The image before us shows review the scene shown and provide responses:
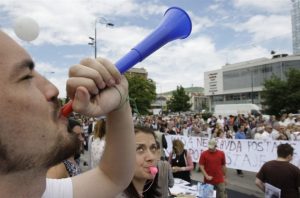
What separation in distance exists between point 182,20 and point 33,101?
1.76ft

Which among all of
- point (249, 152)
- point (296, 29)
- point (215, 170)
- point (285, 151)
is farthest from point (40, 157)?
point (296, 29)

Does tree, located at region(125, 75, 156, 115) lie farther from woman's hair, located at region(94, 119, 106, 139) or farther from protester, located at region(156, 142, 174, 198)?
woman's hair, located at region(94, 119, 106, 139)

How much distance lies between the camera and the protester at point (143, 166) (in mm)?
3033

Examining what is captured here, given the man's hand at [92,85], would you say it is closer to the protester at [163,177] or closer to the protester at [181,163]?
the protester at [163,177]

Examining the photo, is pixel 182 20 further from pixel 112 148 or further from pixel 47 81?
pixel 112 148

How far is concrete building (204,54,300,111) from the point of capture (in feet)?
272

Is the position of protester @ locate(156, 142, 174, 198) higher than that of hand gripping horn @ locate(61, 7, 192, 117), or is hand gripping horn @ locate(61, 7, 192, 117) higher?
hand gripping horn @ locate(61, 7, 192, 117)

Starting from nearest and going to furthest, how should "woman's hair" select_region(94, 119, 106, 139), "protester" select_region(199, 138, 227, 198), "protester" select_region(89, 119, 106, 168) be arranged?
"protester" select_region(89, 119, 106, 168) → "woman's hair" select_region(94, 119, 106, 139) → "protester" select_region(199, 138, 227, 198)

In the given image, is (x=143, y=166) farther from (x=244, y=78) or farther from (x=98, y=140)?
(x=244, y=78)

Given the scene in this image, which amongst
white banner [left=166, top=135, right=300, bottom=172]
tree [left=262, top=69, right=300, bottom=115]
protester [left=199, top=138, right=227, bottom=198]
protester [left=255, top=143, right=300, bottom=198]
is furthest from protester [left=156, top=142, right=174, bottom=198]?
tree [left=262, top=69, right=300, bottom=115]

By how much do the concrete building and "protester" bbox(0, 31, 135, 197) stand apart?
82471 mm

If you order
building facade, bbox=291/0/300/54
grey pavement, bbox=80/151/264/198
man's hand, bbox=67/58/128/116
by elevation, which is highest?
building facade, bbox=291/0/300/54

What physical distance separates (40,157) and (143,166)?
2.20 meters

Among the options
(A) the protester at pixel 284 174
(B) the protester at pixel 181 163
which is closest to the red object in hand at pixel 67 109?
(A) the protester at pixel 284 174
